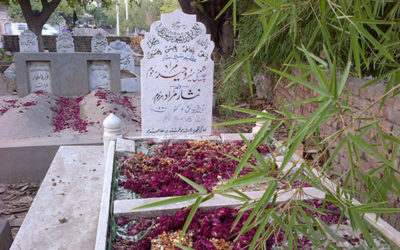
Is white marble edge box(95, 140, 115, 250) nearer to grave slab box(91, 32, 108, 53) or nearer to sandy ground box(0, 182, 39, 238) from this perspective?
sandy ground box(0, 182, 39, 238)

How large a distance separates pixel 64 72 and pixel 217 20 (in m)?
3.64

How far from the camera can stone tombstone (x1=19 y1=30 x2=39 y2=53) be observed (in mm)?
11164

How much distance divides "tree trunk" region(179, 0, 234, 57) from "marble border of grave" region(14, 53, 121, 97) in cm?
227

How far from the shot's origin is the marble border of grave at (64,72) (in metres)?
7.31

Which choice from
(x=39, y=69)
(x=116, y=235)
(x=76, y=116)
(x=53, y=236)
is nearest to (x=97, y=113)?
(x=76, y=116)

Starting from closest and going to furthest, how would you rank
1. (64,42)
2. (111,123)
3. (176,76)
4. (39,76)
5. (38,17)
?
(111,123) < (176,76) < (39,76) < (64,42) < (38,17)

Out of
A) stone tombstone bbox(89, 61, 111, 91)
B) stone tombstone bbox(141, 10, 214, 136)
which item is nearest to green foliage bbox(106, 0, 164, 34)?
stone tombstone bbox(89, 61, 111, 91)

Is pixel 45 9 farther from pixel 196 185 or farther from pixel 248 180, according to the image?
pixel 248 180

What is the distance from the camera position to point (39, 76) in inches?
296

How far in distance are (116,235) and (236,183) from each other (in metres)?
1.14

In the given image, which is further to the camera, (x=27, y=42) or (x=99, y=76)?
(x=27, y=42)

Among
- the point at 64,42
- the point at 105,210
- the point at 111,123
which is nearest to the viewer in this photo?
the point at 105,210

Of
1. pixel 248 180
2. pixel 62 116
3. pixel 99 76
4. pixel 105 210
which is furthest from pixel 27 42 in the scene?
pixel 248 180

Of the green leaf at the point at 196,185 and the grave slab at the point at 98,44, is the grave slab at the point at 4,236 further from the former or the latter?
the grave slab at the point at 98,44
